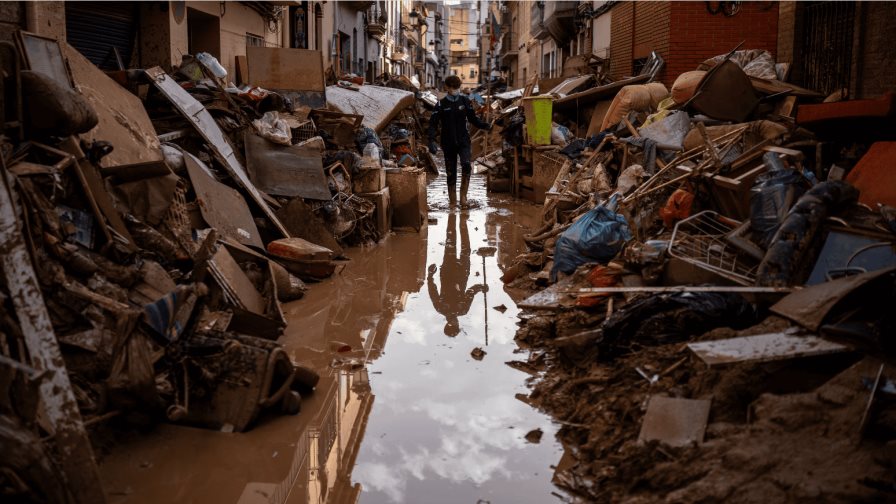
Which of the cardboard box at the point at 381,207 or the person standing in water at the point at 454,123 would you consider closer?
the cardboard box at the point at 381,207

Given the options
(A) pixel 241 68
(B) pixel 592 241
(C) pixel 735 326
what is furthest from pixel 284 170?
(C) pixel 735 326

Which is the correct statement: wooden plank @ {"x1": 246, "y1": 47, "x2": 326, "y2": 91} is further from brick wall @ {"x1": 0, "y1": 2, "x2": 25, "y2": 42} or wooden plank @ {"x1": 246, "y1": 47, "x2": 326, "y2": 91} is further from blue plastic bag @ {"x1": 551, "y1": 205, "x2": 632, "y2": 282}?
blue plastic bag @ {"x1": 551, "y1": 205, "x2": 632, "y2": 282}

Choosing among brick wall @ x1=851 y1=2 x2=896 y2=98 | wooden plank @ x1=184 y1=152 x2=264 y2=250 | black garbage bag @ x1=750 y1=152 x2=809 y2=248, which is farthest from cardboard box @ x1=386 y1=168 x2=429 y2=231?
black garbage bag @ x1=750 y1=152 x2=809 y2=248

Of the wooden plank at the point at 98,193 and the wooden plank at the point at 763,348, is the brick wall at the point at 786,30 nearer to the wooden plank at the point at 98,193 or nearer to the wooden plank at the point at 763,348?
the wooden plank at the point at 763,348

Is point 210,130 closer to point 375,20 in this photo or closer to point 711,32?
point 711,32

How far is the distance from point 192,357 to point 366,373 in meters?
1.29

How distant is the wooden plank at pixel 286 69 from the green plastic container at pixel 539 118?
359cm

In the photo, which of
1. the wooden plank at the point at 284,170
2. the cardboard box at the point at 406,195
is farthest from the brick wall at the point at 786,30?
the wooden plank at the point at 284,170

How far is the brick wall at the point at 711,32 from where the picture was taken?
12.9 m

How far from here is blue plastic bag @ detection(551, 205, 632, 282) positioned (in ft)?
21.3

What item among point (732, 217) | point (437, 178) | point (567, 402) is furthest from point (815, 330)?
point (437, 178)

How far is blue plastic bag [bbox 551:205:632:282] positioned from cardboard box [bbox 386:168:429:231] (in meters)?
3.86

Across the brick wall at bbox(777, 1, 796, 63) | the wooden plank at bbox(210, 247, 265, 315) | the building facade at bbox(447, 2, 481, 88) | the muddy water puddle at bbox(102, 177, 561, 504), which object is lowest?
the muddy water puddle at bbox(102, 177, 561, 504)

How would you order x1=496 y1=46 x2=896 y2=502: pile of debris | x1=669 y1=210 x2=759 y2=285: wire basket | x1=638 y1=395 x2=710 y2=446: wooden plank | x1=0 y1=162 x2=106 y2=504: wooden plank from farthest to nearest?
x1=669 y1=210 x2=759 y2=285: wire basket
x1=638 y1=395 x2=710 y2=446: wooden plank
x1=496 y1=46 x2=896 y2=502: pile of debris
x1=0 y1=162 x2=106 y2=504: wooden plank
